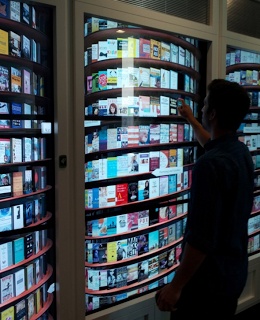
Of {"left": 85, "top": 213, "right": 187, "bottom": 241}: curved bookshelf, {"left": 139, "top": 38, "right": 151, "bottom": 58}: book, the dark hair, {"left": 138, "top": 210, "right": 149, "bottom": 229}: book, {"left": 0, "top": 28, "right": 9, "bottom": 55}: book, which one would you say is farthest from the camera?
{"left": 138, "top": 210, "right": 149, "bottom": 229}: book

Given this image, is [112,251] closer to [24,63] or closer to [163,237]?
[163,237]

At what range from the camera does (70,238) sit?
192 cm

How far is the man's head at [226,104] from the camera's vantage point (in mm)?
1418

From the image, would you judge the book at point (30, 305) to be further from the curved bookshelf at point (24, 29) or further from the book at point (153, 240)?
the curved bookshelf at point (24, 29)

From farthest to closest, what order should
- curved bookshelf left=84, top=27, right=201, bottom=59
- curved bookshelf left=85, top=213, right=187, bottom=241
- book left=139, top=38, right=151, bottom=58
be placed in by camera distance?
book left=139, top=38, right=151, bottom=58
curved bookshelf left=85, top=213, right=187, bottom=241
curved bookshelf left=84, top=27, right=201, bottom=59

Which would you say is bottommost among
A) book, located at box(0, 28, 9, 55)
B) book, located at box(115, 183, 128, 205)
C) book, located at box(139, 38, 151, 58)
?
book, located at box(115, 183, 128, 205)

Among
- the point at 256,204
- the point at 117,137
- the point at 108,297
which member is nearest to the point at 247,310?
the point at 256,204

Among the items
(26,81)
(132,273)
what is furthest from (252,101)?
(26,81)

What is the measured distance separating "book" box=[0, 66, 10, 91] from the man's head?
3.56ft

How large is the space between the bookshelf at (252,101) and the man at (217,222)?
1.58m

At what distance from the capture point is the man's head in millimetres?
1418

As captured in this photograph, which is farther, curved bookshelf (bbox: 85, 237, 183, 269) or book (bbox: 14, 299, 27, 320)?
curved bookshelf (bbox: 85, 237, 183, 269)

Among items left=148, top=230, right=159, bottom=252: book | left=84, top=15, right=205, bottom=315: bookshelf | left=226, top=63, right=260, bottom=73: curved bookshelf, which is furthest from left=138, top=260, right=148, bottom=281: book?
left=226, top=63, right=260, bottom=73: curved bookshelf

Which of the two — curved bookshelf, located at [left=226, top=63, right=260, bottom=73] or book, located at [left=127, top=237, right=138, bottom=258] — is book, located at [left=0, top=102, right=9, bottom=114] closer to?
book, located at [left=127, top=237, right=138, bottom=258]
